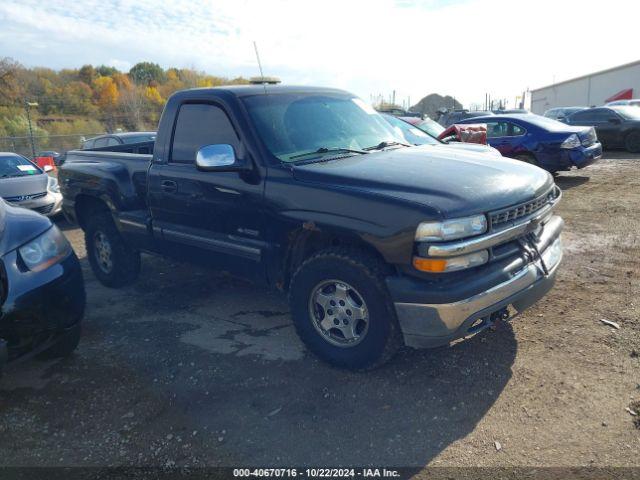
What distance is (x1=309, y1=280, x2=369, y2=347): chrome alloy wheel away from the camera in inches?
129

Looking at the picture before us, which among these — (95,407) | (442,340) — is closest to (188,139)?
(95,407)

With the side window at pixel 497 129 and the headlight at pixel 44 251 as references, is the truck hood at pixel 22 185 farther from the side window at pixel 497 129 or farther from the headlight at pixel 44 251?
the side window at pixel 497 129

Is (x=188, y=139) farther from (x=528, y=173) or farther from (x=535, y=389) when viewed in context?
(x=535, y=389)

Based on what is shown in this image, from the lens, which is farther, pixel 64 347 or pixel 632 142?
pixel 632 142

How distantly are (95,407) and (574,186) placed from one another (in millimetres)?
9658

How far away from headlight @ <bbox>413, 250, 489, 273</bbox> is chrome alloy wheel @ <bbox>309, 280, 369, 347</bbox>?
19.0 inches

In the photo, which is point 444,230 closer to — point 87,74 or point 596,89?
point 596,89

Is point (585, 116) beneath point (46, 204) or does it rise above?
above

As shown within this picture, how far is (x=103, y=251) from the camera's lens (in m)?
5.57

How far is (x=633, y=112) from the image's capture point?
15.2 metres

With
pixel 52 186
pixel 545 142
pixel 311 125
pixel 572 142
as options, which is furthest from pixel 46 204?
pixel 572 142

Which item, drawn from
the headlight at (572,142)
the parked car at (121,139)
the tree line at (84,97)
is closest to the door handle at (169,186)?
the parked car at (121,139)

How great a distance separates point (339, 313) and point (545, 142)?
863 cm

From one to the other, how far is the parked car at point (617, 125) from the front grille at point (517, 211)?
13798 millimetres
